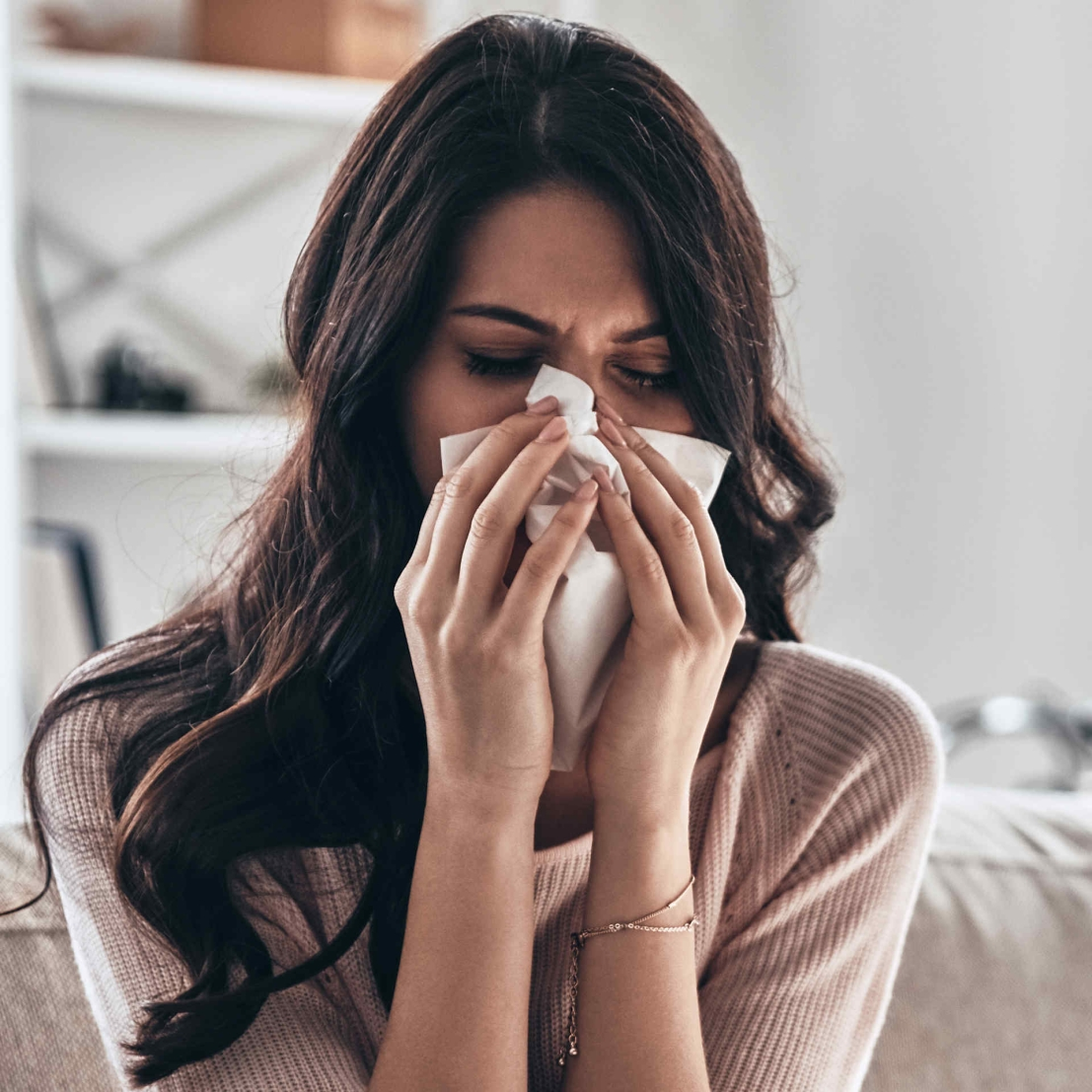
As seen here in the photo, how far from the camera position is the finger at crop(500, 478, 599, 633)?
2.62ft

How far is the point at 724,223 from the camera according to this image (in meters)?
0.95

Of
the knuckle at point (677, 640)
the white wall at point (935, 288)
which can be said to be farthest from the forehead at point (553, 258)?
the white wall at point (935, 288)

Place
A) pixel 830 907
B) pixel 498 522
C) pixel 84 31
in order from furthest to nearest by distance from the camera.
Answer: pixel 84 31 < pixel 830 907 < pixel 498 522

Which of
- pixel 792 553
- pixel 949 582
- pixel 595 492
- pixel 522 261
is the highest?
pixel 522 261

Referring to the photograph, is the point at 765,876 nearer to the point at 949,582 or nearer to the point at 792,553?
the point at 792,553

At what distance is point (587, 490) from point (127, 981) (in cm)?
44

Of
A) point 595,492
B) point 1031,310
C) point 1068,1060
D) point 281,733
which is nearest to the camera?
point 595,492

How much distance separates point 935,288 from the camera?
83.4 inches

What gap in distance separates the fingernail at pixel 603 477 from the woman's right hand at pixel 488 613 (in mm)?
14

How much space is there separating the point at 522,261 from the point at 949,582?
1.47 metres

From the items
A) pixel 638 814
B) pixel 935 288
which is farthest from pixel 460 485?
pixel 935 288

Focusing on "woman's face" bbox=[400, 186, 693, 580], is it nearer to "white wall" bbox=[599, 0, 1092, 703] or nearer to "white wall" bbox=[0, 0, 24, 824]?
"white wall" bbox=[0, 0, 24, 824]

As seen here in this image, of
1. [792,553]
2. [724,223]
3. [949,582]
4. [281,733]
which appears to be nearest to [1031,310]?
[949,582]

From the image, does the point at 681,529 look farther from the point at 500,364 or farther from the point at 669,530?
the point at 500,364
